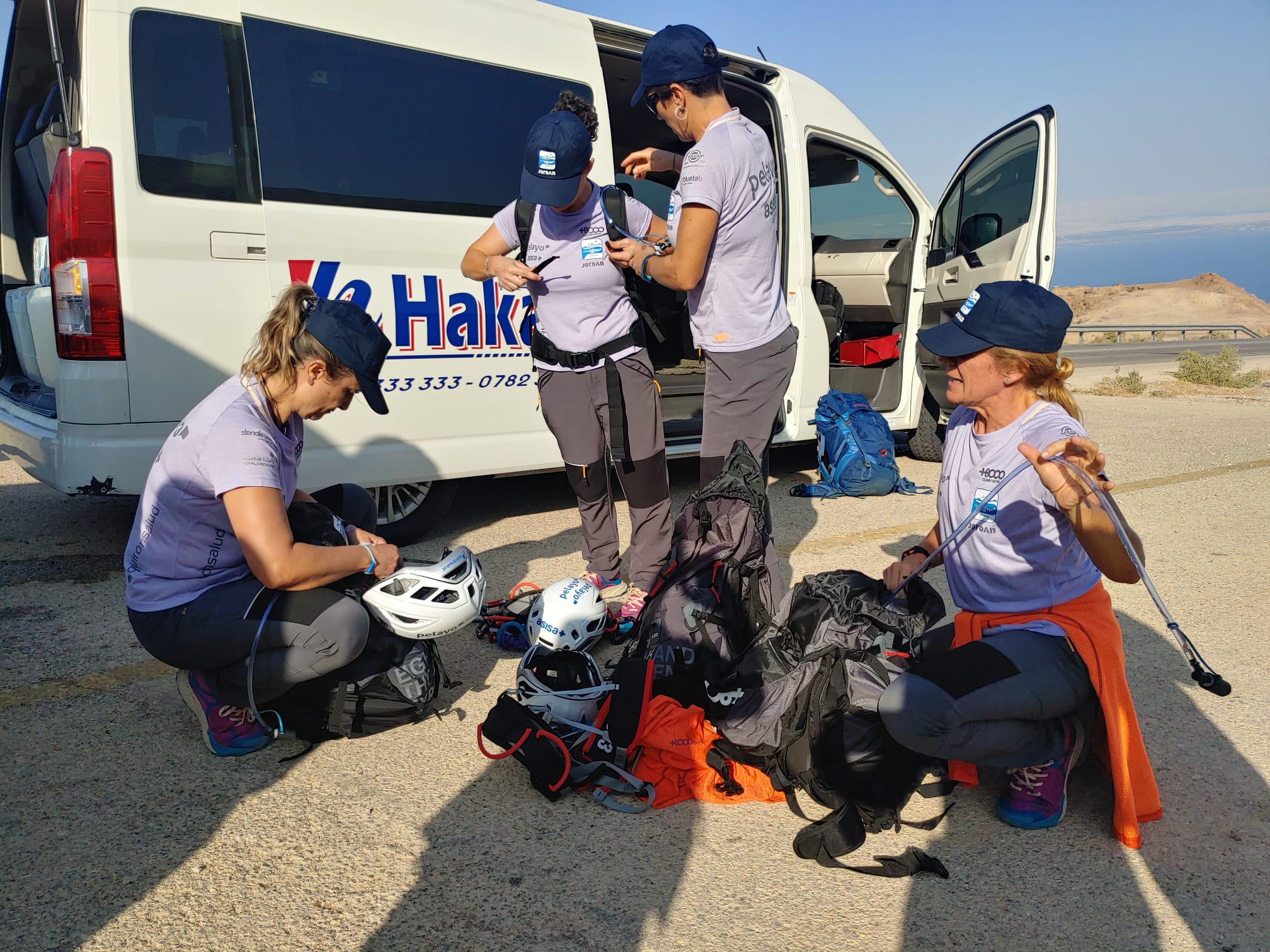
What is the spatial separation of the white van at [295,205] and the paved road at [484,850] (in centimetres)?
118

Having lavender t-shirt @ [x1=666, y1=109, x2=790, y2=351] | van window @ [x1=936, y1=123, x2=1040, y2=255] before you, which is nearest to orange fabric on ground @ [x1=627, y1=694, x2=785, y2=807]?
lavender t-shirt @ [x1=666, y1=109, x2=790, y2=351]

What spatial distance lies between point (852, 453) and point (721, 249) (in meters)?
2.78

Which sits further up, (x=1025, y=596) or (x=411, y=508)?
(x=1025, y=596)

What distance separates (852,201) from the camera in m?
6.65

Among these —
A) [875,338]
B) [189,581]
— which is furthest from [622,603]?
[875,338]

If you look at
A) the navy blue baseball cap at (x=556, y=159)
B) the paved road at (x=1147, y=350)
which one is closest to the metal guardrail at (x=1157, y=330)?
the paved road at (x=1147, y=350)

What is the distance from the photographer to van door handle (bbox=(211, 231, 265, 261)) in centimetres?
364

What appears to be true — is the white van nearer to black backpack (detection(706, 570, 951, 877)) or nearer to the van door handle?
the van door handle

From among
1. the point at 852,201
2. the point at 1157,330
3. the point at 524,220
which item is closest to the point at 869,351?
the point at 852,201

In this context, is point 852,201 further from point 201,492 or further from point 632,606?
point 201,492

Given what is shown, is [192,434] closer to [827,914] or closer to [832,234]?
[827,914]

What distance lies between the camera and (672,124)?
3.36 meters

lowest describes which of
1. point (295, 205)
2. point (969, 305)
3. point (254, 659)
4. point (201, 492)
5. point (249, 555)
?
point (254, 659)

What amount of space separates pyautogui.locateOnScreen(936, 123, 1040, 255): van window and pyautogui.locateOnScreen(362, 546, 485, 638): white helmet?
4637mm
